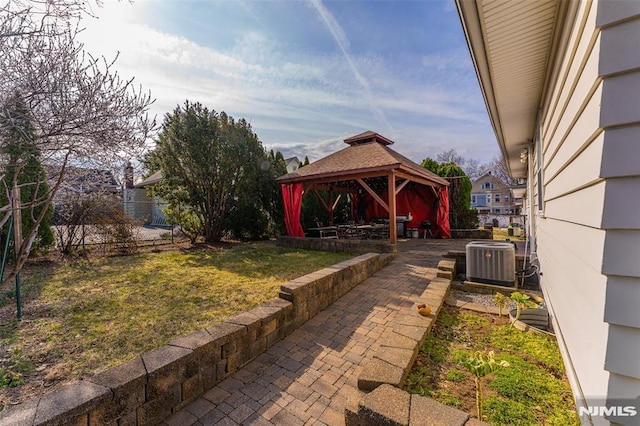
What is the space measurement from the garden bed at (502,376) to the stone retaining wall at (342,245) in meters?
4.29

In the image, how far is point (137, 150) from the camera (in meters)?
4.46

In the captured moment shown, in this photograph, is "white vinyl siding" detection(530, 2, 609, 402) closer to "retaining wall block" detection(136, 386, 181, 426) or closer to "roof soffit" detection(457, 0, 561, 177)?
"roof soffit" detection(457, 0, 561, 177)

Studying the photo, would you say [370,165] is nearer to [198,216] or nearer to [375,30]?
[375,30]

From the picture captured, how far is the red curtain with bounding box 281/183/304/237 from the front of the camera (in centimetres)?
1063

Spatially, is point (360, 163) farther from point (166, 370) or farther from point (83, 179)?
point (166, 370)

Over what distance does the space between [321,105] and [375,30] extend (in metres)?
4.86

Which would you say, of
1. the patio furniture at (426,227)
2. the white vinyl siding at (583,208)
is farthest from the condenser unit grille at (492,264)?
the patio furniture at (426,227)

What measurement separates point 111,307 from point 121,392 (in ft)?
8.91

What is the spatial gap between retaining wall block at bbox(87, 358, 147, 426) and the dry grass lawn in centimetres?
74

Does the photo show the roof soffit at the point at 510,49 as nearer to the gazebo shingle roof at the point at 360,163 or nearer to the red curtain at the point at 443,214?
the gazebo shingle roof at the point at 360,163

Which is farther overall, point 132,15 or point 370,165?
Result: point 370,165

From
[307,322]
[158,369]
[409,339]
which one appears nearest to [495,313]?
[409,339]

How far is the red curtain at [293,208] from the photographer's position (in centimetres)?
1063

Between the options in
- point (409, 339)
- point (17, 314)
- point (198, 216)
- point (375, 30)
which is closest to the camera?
point (409, 339)
